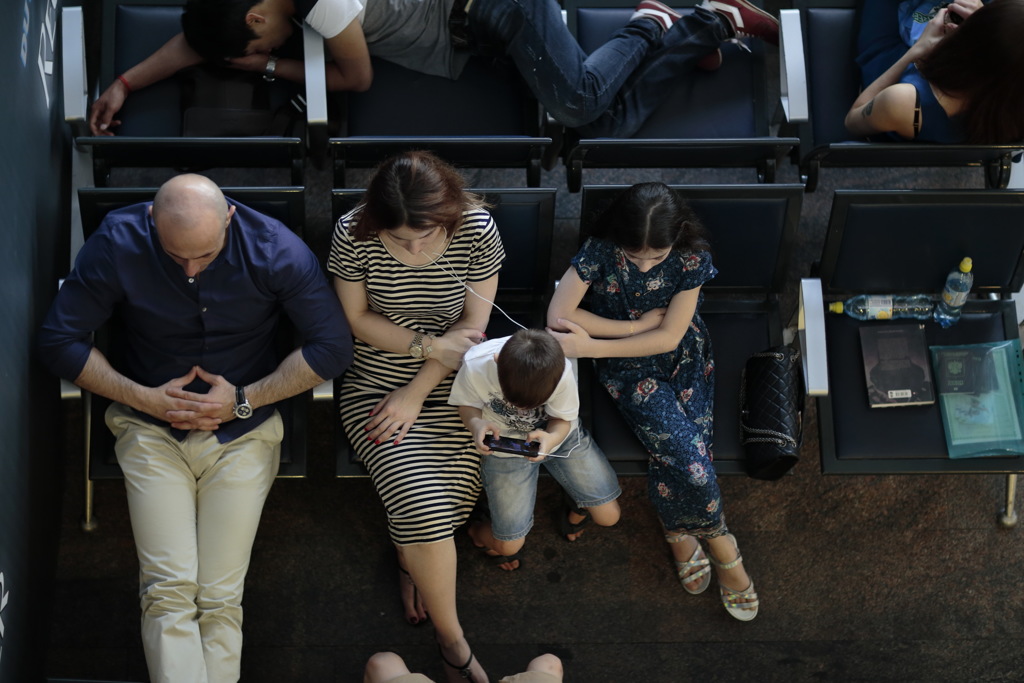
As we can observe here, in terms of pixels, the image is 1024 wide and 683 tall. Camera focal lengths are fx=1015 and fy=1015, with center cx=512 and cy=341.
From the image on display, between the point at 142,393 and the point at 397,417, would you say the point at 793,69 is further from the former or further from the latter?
the point at 142,393

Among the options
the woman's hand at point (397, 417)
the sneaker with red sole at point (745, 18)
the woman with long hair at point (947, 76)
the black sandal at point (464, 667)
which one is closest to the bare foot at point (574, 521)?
the black sandal at point (464, 667)

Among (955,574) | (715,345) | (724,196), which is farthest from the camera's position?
(955,574)

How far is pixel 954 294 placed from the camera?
313 cm

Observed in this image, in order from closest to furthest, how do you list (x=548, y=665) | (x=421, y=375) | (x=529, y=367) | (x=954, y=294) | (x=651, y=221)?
(x=529, y=367) < (x=651, y=221) < (x=548, y=665) < (x=421, y=375) < (x=954, y=294)

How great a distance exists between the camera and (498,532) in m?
3.03

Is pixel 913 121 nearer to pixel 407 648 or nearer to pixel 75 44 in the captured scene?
pixel 407 648

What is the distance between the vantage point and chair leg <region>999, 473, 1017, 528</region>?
338cm

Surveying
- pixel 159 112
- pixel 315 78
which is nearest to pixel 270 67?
pixel 315 78

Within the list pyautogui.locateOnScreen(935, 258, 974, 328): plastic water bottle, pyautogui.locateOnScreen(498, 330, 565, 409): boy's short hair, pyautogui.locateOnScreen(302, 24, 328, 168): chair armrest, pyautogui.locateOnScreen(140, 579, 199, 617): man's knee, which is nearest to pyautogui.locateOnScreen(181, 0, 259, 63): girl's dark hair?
pyautogui.locateOnScreen(302, 24, 328, 168): chair armrest

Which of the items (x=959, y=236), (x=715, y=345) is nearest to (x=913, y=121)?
(x=959, y=236)

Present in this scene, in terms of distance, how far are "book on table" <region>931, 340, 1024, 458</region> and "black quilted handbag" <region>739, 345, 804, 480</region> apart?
18.3 inches

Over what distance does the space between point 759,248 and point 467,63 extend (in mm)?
1136

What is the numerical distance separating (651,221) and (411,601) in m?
1.46

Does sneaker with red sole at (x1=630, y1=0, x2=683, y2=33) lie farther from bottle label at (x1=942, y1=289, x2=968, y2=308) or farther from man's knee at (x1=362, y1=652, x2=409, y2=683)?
man's knee at (x1=362, y1=652, x2=409, y2=683)
